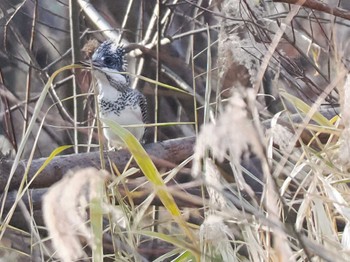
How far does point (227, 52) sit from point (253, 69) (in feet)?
0.40

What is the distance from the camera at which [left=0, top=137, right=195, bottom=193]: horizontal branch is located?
174 centimetres

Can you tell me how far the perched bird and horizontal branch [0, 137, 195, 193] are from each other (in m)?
0.42

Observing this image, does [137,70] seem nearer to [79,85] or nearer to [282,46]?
[79,85]

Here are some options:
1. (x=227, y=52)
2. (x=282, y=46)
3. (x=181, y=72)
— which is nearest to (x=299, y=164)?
(x=227, y=52)

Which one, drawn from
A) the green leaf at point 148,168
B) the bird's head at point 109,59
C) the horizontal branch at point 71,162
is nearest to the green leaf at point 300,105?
the green leaf at point 148,168

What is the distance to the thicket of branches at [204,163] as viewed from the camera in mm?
887

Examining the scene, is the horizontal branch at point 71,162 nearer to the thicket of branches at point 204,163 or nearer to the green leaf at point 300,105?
the thicket of branches at point 204,163

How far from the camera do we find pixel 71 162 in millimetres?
1796

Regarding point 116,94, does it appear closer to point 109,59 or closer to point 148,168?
point 109,59

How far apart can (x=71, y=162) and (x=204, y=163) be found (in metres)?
0.71

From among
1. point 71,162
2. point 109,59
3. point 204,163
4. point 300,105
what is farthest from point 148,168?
point 109,59

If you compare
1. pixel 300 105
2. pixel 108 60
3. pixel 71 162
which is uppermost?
pixel 108 60

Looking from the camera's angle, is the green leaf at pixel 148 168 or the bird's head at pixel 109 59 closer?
the green leaf at pixel 148 168

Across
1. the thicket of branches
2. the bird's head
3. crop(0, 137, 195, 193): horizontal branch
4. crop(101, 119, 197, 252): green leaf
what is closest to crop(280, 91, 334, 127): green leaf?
the thicket of branches
